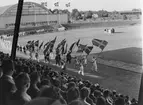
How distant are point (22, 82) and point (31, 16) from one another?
523mm

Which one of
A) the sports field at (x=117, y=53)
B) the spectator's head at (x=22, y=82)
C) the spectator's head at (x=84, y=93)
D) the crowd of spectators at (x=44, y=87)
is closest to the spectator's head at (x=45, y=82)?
the crowd of spectators at (x=44, y=87)

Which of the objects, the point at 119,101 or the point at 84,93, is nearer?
the point at 119,101

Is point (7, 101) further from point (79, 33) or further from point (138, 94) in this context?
point (138, 94)

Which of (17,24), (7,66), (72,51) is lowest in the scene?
(7,66)

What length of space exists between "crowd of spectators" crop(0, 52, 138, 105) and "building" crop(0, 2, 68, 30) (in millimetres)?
329

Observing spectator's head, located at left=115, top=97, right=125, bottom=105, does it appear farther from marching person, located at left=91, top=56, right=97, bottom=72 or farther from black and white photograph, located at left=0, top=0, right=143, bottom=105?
marching person, located at left=91, top=56, right=97, bottom=72

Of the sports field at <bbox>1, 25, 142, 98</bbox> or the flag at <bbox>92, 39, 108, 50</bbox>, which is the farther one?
the flag at <bbox>92, 39, 108, 50</bbox>

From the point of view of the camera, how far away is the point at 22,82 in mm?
2248

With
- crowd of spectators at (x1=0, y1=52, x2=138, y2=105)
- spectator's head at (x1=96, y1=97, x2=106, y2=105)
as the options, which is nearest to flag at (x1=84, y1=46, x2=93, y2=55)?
crowd of spectators at (x1=0, y1=52, x2=138, y2=105)

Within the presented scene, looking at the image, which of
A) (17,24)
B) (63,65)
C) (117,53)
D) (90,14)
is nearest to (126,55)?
(117,53)

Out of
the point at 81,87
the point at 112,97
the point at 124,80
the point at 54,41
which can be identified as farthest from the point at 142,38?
the point at 54,41

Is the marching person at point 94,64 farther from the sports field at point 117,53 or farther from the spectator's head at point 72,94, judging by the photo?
the spectator's head at point 72,94

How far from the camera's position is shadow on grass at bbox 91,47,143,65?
5.67 feet

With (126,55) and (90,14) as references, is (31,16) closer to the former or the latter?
(90,14)
